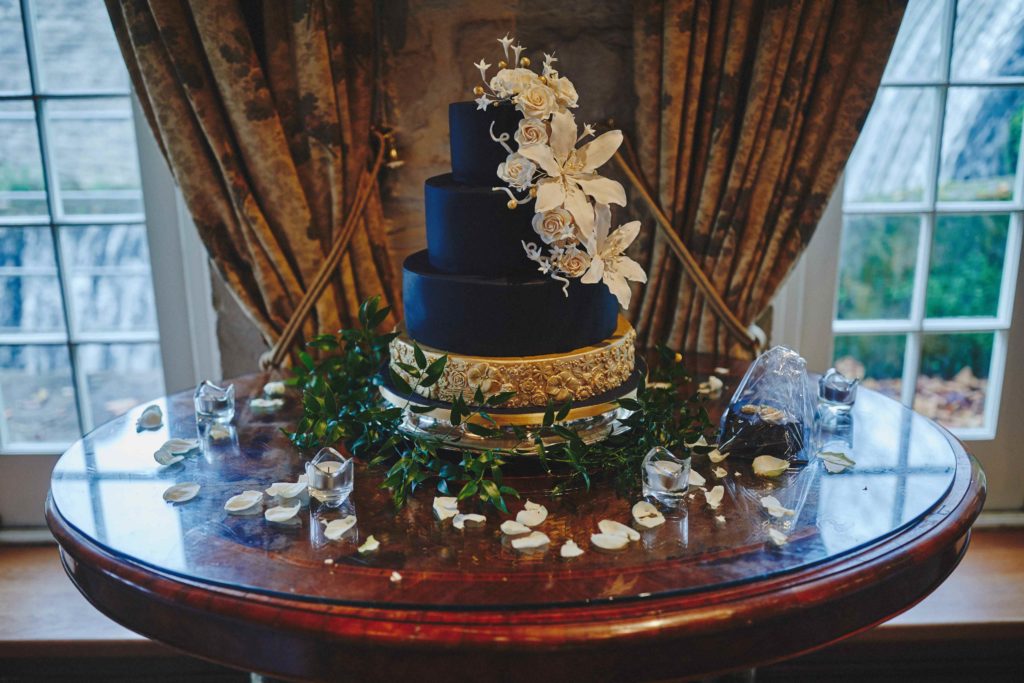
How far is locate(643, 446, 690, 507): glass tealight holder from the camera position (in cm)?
111

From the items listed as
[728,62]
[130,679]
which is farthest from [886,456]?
[130,679]

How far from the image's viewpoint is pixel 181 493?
1.15 m

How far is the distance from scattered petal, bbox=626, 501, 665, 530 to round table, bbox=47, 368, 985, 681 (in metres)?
0.01

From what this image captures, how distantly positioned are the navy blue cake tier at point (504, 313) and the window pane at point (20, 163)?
135 cm

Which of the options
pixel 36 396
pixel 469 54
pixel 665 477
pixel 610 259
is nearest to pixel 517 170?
pixel 610 259

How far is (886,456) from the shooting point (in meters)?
1.27

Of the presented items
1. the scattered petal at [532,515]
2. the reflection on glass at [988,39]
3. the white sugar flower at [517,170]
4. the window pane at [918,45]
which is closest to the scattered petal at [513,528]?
the scattered petal at [532,515]

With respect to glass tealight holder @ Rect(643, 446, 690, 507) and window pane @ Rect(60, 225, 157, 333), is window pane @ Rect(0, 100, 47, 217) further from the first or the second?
glass tealight holder @ Rect(643, 446, 690, 507)

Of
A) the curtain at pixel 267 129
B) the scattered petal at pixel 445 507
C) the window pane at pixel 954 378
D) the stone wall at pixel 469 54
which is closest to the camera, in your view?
the scattered petal at pixel 445 507

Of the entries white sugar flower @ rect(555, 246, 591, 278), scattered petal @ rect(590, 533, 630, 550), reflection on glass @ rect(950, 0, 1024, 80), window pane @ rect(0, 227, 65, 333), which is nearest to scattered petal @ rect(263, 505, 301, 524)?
scattered petal @ rect(590, 533, 630, 550)

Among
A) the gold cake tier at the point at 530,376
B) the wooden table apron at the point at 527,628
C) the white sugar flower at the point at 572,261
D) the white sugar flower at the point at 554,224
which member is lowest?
the wooden table apron at the point at 527,628

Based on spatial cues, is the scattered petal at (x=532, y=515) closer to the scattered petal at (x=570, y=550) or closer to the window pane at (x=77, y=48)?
the scattered petal at (x=570, y=550)

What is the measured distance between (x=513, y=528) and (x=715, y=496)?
11.8 inches

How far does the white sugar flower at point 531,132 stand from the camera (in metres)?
1.15
